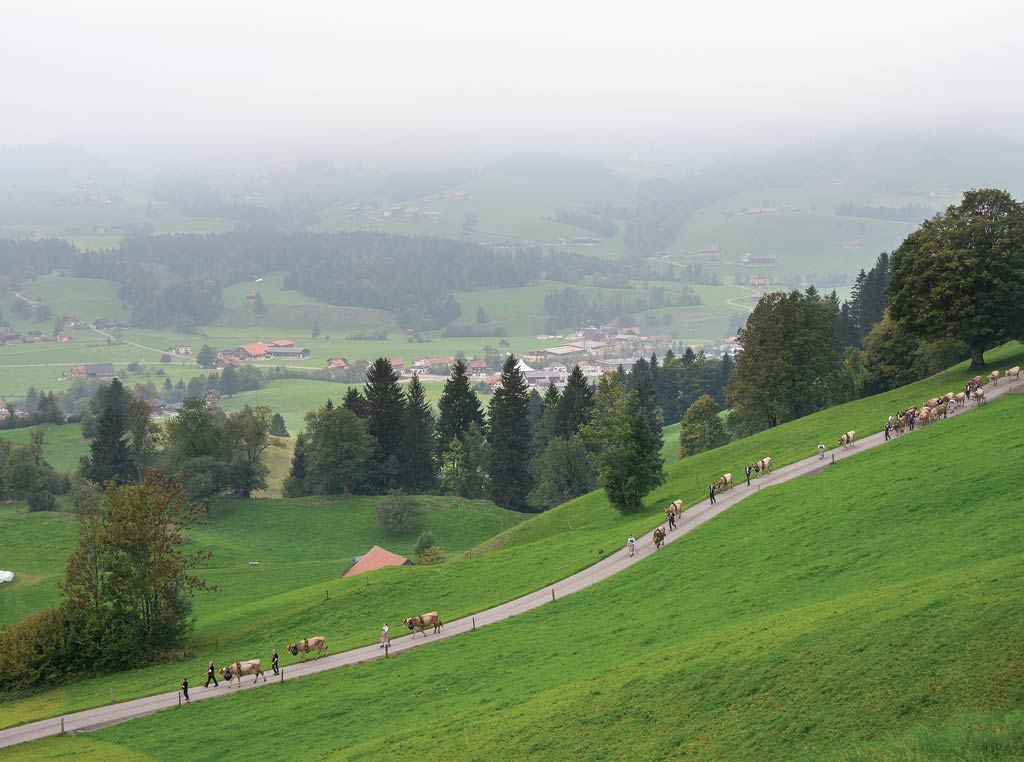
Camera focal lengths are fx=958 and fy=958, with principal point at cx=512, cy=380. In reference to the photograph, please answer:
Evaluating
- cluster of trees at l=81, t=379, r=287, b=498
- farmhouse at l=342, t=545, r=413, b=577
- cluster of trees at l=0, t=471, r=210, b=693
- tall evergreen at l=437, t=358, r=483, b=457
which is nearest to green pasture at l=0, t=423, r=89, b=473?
cluster of trees at l=81, t=379, r=287, b=498

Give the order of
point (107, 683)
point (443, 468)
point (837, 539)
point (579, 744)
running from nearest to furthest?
1. point (579, 744)
2. point (837, 539)
3. point (107, 683)
4. point (443, 468)

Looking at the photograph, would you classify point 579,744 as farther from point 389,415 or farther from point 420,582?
point 389,415

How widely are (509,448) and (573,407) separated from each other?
35.5 feet

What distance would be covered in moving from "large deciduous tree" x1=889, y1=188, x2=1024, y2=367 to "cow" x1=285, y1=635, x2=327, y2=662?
5213cm

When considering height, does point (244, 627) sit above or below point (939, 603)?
below

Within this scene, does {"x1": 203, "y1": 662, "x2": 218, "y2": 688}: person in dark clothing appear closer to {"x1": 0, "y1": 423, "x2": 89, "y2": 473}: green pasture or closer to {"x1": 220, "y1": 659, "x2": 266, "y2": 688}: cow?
{"x1": 220, "y1": 659, "x2": 266, "y2": 688}: cow

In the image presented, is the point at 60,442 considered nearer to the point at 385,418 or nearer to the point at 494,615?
the point at 385,418

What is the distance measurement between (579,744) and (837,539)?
20.8 meters

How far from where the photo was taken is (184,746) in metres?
40.9

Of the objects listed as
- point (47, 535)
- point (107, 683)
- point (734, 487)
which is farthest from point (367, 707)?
point (47, 535)

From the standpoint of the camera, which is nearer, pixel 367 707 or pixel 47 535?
pixel 367 707

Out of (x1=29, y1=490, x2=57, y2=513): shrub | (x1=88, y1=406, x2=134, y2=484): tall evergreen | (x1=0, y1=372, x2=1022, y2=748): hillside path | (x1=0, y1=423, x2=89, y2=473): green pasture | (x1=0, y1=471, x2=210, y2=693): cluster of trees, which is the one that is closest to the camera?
(x1=0, y1=372, x2=1022, y2=748): hillside path

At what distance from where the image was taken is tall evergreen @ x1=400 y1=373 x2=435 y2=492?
4648 inches

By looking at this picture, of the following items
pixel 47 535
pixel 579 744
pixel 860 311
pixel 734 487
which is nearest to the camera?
pixel 579 744
